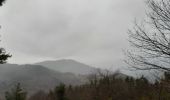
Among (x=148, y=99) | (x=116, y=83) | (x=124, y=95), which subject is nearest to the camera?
(x=148, y=99)

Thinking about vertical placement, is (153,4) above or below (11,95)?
above

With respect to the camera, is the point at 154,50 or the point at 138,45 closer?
the point at 154,50

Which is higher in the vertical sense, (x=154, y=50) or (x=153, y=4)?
(x=153, y=4)

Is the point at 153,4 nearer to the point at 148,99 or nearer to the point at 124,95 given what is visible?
the point at 148,99

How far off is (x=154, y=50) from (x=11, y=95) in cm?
4157

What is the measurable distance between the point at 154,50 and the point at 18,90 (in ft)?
128

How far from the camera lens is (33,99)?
13750 cm

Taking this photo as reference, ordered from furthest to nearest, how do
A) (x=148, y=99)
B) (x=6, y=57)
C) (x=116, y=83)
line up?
(x=116, y=83), (x=148, y=99), (x=6, y=57)

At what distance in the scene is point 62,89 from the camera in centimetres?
4969

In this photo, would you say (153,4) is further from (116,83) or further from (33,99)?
(33,99)

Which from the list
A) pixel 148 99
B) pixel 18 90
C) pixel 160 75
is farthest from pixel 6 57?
pixel 148 99

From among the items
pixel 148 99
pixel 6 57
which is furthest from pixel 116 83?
pixel 6 57

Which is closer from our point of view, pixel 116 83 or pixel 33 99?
pixel 116 83

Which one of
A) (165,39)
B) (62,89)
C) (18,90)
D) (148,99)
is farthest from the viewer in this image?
(148,99)
